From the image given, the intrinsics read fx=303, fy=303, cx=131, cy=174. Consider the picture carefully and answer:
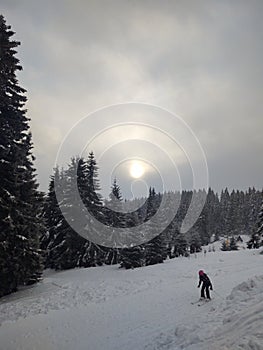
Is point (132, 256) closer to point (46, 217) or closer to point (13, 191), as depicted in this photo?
point (46, 217)

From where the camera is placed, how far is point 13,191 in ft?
62.0

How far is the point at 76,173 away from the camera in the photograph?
122 ft

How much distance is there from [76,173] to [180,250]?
26.2 meters

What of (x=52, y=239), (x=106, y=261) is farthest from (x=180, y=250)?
(x=52, y=239)

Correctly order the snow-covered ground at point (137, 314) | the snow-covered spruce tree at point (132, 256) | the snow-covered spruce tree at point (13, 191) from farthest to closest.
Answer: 1. the snow-covered spruce tree at point (132, 256)
2. the snow-covered spruce tree at point (13, 191)
3. the snow-covered ground at point (137, 314)

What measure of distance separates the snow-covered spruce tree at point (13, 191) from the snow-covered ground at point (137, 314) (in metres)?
2.15

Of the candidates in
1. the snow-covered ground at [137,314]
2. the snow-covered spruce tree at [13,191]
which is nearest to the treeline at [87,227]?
the snow-covered ground at [137,314]

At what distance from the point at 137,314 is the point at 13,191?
1036 cm

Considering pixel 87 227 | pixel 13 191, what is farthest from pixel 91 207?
pixel 13 191

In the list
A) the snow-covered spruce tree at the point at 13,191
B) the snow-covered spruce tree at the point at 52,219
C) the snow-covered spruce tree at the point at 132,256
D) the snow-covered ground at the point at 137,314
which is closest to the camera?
the snow-covered ground at the point at 137,314

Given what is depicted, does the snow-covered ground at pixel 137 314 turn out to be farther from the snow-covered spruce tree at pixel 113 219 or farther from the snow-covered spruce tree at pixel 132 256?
the snow-covered spruce tree at pixel 113 219

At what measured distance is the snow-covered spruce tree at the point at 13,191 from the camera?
17609mm

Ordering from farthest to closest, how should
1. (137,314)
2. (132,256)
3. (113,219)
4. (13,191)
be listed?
(113,219), (132,256), (13,191), (137,314)

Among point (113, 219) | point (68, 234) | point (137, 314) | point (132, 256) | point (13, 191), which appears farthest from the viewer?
point (113, 219)
